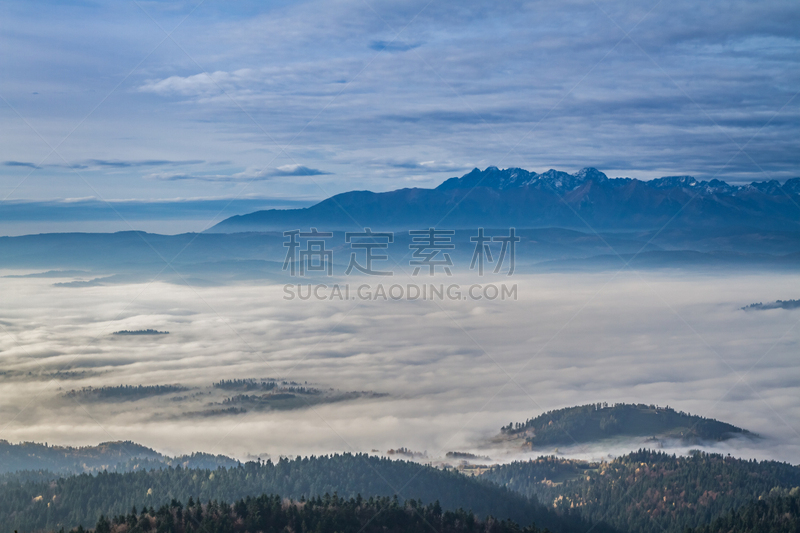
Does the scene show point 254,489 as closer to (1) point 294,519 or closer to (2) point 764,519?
(1) point 294,519

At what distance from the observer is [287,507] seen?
11044cm

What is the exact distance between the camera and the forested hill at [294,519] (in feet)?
332

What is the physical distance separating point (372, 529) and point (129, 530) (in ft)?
127

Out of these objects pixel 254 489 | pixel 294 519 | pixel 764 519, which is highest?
pixel 294 519

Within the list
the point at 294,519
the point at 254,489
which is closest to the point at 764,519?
the point at 294,519

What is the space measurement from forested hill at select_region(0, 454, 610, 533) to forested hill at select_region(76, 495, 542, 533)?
33.8 m

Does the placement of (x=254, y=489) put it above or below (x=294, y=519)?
below

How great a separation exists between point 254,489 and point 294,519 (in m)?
49.5

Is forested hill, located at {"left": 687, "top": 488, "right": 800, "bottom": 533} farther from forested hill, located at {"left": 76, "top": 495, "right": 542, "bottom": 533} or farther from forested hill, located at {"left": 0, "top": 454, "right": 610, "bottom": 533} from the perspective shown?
forested hill, located at {"left": 76, "top": 495, "right": 542, "bottom": 533}

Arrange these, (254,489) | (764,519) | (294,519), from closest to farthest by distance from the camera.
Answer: (294,519) < (764,519) < (254,489)

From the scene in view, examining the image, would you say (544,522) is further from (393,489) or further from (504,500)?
(393,489)

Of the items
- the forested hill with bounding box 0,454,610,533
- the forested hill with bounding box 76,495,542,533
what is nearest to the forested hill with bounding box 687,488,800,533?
the forested hill with bounding box 0,454,610,533

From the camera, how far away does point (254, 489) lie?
5915 inches

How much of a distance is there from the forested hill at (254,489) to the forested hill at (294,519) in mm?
33778
